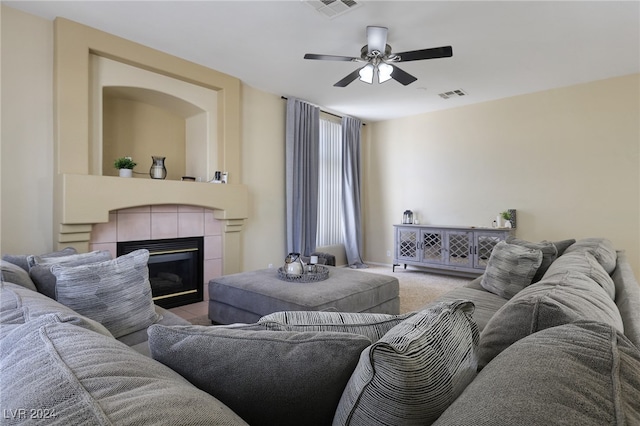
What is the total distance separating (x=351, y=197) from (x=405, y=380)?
5.50m

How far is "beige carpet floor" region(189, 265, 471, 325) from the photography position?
3633 millimetres

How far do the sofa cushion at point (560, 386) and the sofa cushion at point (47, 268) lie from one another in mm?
1842

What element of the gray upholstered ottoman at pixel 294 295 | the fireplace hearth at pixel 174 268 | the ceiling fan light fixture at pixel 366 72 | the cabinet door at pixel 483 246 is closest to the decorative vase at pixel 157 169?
the fireplace hearth at pixel 174 268

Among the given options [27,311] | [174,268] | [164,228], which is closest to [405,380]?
[27,311]

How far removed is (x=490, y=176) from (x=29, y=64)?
5.72 meters

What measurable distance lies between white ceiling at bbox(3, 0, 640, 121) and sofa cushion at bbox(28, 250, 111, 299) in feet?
6.92

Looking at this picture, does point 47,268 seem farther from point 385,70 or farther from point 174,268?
point 385,70

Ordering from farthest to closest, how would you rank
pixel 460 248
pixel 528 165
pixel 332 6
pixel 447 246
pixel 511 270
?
pixel 447 246 < pixel 460 248 < pixel 528 165 < pixel 332 6 < pixel 511 270

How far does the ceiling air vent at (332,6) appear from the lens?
2584 mm

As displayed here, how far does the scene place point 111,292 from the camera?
5.27 ft

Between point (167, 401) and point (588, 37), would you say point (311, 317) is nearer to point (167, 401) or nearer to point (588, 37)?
point (167, 401)

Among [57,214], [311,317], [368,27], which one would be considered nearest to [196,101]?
[57,214]

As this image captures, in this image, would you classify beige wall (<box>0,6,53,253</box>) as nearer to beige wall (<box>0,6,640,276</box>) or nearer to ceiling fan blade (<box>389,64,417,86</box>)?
beige wall (<box>0,6,640,276</box>)

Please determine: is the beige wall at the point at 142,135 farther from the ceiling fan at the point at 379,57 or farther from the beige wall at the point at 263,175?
the ceiling fan at the point at 379,57
